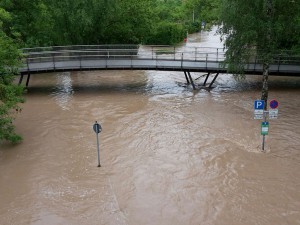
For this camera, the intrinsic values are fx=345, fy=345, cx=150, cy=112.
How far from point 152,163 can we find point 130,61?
38.0 feet

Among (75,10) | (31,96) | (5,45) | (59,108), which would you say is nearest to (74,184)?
(5,45)

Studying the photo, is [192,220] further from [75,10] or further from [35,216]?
[75,10]

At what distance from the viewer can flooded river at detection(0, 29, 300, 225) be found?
9.88 metres

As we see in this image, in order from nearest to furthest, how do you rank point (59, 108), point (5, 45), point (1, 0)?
point (5, 45), point (59, 108), point (1, 0)

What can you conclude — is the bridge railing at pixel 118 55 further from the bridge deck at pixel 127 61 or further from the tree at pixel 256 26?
the tree at pixel 256 26

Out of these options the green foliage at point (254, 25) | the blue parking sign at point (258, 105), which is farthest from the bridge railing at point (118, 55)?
the blue parking sign at point (258, 105)

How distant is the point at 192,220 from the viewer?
9.49 metres

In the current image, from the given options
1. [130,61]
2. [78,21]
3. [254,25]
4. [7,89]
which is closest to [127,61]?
[130,61]

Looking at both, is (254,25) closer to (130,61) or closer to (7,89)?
(130,61)

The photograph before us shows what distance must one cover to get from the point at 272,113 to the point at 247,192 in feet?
11.5

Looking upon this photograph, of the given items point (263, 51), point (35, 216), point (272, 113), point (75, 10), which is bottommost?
point (35, 216)

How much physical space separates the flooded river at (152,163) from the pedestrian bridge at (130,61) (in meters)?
1.85

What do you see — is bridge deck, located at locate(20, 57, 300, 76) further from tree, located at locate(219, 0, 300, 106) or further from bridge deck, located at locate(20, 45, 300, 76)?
tree, located at locate(219, 0, 300, 106)

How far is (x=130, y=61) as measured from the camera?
903 inches
